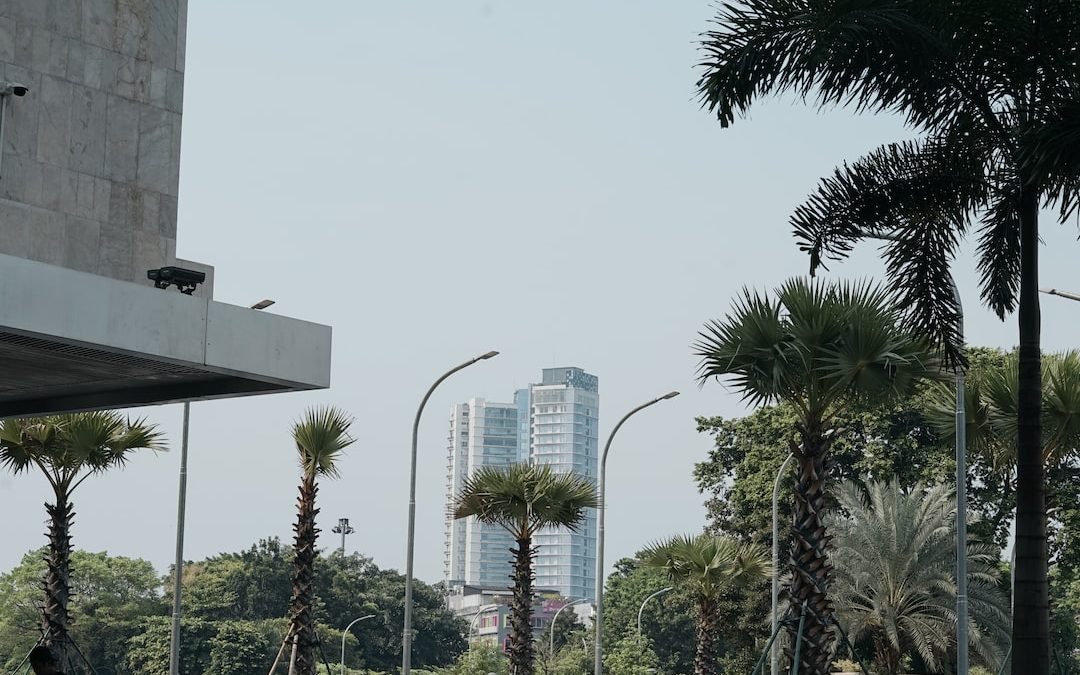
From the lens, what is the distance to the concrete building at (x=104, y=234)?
15125mm

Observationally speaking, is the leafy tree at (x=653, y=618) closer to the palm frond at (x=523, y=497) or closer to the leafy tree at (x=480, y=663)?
the leafy tree at (x=480, y=663)

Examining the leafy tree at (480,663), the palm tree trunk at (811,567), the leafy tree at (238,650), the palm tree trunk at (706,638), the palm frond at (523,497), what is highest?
the palm frond at (523,497)

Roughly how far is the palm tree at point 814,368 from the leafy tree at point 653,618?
208 ft

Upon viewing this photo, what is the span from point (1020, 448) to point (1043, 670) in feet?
7.55

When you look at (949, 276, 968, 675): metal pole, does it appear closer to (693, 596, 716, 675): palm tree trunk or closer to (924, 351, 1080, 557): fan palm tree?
(924, 351, 1080, 557): fan palm tree

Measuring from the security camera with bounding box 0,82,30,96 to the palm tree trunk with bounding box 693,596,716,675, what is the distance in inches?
965

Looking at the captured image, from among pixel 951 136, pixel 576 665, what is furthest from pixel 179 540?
pixel 576 665

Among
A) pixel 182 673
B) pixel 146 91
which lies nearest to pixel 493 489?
pixel 146 91

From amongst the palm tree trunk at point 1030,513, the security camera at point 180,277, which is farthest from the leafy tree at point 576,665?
the security camera at point 180,277

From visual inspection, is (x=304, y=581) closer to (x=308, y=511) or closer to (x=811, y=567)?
(x=308, y=511)

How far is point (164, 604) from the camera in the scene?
83875 mm

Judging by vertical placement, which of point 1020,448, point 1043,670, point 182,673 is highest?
point 1020,448

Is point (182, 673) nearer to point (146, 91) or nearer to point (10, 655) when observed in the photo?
point (10, 655)

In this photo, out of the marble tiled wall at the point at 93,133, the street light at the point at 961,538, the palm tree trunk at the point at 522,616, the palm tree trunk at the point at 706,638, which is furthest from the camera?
the palm tree trunk at the point at 706,638
